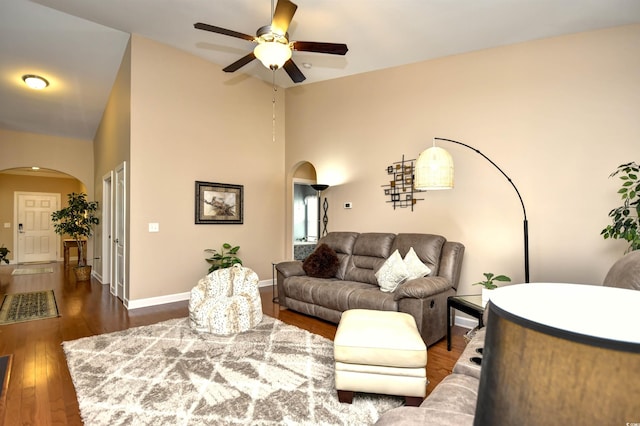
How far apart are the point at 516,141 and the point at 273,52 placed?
106 inches

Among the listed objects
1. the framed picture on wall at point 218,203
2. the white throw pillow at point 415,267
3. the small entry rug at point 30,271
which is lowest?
the small entry rug at point 30,271

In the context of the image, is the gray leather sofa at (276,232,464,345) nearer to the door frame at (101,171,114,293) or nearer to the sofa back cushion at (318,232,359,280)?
the sofa back cushion at (318,232,359,280)

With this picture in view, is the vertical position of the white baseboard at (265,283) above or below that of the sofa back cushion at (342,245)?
below

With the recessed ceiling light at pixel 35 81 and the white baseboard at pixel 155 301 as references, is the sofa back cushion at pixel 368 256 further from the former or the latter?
the recessed ceiling light at pixel 35 81

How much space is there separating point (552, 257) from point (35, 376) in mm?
4676

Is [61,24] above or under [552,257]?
above

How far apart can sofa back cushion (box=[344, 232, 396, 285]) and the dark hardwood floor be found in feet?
2.40

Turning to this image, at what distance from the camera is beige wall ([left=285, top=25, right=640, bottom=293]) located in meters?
3.07

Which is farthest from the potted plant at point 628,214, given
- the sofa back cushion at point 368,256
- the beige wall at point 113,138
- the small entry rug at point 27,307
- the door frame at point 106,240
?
the door frame at point 106,240

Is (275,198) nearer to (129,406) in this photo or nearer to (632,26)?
(129,406)

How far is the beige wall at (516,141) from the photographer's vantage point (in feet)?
10.1

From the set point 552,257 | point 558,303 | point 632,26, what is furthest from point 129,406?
point 632,26

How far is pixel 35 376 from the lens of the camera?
2559mm

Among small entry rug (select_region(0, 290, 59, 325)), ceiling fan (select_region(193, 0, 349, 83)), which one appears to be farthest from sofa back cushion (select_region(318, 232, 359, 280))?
small entry rug (select_region(0, 290, 59, 325))
